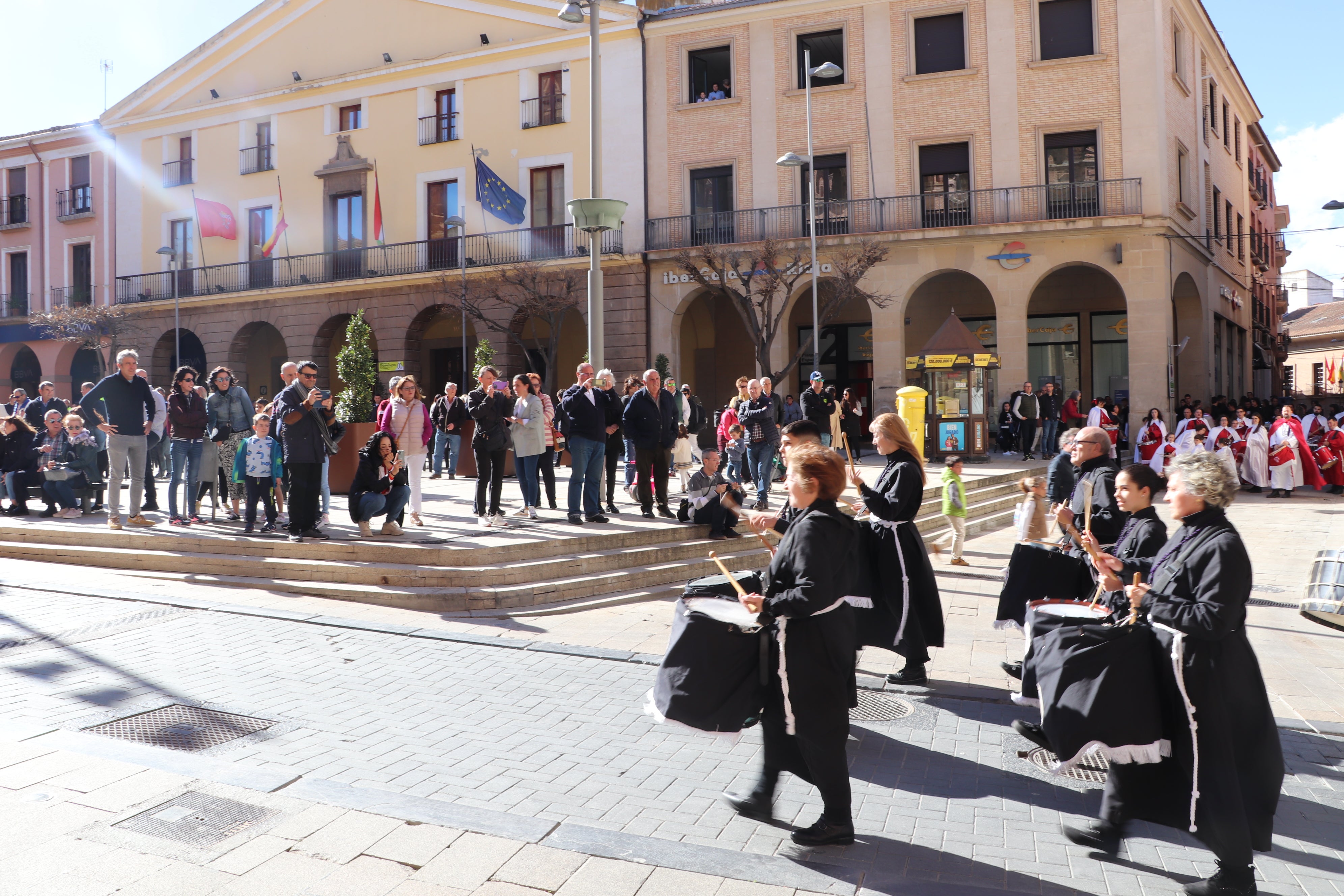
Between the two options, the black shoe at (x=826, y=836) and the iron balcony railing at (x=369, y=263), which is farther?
the iron balcony railing at (x=369, y=263)

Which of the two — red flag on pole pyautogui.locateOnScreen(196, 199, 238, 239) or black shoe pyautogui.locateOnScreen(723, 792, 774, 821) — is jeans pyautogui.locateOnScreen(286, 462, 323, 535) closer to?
black shoe pyautogui.locateOnScreen(723, 792, 774, 821)

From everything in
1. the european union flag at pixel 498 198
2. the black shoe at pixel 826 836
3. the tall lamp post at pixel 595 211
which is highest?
the european union flag at pixel 498 198

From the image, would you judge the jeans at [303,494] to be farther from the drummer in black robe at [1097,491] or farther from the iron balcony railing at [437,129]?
the iron balcony railing at [437,129]

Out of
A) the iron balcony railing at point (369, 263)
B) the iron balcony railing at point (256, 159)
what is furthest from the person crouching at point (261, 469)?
the iron balcony railing at point (256, 159)

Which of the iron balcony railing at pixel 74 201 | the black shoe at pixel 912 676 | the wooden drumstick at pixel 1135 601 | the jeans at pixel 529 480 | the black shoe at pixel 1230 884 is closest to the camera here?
the black shoe at pixel 1230 884

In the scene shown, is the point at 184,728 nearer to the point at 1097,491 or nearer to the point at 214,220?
the point at 1097,491

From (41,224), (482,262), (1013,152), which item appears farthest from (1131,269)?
(41,224)

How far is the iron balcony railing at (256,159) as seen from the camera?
31.5 metres

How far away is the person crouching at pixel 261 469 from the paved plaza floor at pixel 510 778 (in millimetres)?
2924

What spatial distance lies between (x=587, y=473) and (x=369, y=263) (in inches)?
833

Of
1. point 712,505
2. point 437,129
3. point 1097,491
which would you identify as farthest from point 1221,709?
point 437,129

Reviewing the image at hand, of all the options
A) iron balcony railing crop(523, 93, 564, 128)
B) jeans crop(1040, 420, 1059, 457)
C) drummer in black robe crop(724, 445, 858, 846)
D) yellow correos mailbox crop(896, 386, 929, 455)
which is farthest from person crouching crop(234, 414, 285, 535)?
iron balcony railing crop(523, 93, 564, 128)

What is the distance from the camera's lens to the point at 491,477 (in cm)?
1185

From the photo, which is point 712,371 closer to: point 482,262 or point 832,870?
point 482,262
